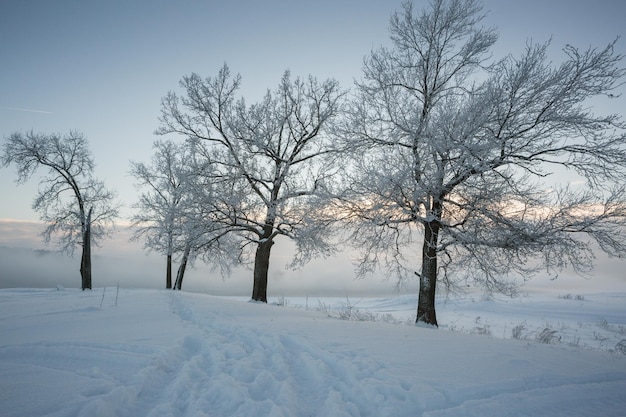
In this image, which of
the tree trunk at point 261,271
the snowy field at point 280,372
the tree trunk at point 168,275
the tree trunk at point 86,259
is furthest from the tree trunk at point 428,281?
the tree trunk at point 86,259

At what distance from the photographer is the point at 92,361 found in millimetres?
3621

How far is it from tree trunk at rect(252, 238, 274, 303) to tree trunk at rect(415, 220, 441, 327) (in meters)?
5.98

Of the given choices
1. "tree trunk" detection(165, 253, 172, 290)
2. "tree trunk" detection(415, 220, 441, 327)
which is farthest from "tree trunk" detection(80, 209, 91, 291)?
"tree trunk" detection(415, 220, 441, 327)

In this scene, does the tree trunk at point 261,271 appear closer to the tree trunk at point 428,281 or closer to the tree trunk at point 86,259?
the tree trunk at point 428,281

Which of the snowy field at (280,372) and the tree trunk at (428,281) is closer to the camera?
the snowy field at (280,372)

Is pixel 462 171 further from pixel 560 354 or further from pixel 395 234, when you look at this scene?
pixel 560 354

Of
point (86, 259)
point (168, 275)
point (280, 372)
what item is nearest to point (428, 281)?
point (280, 372)

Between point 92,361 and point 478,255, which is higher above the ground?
point 478,255

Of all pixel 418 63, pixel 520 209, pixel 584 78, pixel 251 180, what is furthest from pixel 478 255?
pixel 251 180

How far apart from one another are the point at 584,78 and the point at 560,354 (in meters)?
6.62

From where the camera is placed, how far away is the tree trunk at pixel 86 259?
16.2 meters

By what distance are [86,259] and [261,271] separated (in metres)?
10.9

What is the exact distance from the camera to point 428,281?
8.81m

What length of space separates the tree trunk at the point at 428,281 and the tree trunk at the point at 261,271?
19.6 feet
